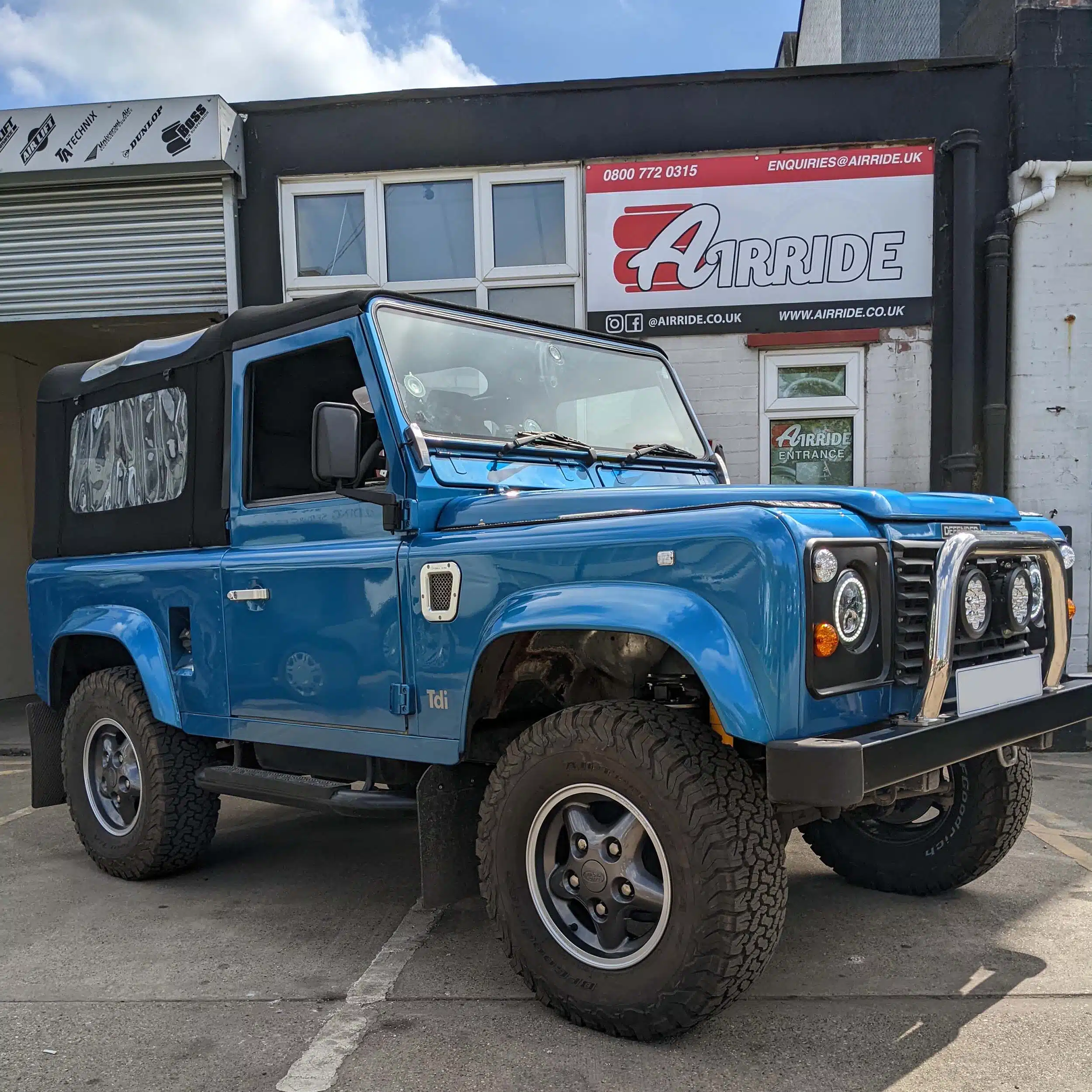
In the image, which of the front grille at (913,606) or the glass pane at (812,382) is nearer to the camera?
the front grille at (913,606)

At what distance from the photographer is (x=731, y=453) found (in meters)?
8.51

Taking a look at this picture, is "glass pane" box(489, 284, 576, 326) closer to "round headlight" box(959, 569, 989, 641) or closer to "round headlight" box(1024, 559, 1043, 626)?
"round headlight" box(1024, 559, 1043, 626)

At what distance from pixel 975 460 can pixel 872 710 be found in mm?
6160

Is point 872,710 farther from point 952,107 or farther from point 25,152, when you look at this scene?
point 25,152

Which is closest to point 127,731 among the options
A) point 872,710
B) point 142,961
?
point 142,961

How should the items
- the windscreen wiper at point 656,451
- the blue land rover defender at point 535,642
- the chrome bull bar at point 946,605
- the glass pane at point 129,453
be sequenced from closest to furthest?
the blue land rover defender at point 535,642, the chrome bull bar at point 946,605, the windscreen wiper at point 656,451, the glass pane at point 129,453

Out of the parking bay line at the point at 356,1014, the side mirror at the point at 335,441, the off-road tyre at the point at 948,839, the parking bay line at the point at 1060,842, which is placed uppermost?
the side mirror at the point at 335,441

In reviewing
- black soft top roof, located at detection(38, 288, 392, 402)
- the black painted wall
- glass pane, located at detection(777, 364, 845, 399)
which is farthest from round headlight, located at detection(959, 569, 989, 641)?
glass pane, located at detection(777, 364, 845, 399)

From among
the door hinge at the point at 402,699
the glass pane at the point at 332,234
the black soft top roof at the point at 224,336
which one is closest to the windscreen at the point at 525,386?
the black soft top roof at the point at 224,336

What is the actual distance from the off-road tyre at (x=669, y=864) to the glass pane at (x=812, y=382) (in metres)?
6.16

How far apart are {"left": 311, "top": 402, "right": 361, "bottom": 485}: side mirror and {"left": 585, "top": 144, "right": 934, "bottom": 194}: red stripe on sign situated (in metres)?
6.00

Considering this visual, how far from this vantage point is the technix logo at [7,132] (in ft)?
29.3

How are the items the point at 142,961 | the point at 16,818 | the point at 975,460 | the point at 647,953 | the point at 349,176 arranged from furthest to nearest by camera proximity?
the point at 349,176 → the point at 975,460 → the point at 16,818 → the point at 142,961 → the point at 647,953

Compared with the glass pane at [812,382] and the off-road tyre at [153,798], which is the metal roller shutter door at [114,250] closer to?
the glass pane at [812,382]
